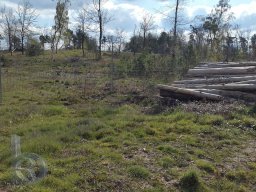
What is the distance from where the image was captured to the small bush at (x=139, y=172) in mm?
6637

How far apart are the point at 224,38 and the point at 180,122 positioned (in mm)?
29442

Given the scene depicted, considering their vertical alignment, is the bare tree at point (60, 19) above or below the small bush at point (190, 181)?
above

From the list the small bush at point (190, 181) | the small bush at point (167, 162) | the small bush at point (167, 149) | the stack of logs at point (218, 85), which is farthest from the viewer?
the stack of logs at point (218, 85)

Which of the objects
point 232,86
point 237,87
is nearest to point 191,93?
point 232,86

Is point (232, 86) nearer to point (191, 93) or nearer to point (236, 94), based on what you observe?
point (236, 94)

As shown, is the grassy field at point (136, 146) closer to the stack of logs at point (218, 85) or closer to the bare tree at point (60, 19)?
the stack of logs at point (218, 85)

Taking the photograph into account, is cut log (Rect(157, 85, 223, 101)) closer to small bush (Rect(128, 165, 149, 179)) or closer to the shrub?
small bush (Rect(128, 165, 149, 179))

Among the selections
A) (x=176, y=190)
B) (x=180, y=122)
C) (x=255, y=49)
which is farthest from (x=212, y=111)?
(x=255, y=49)

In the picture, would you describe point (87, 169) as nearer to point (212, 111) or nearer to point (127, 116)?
point (127, 116)

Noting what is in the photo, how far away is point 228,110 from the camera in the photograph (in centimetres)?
A: 1157

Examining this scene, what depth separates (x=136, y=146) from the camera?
8188mm

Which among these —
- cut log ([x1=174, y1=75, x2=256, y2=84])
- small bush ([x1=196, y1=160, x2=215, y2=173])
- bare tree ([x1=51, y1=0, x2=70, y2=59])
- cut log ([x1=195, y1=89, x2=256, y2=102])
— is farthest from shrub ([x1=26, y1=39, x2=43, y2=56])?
small bush ([x1=196, y1=160, x2=215, y2=173])

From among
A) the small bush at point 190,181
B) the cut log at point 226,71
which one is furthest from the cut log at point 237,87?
the small bush at point 190,181

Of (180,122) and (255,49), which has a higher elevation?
(255,49)
